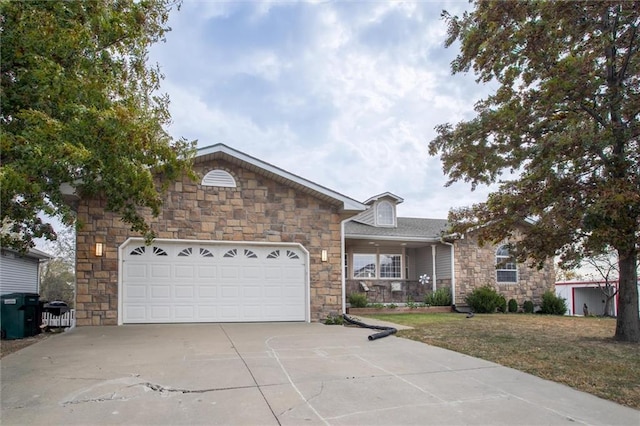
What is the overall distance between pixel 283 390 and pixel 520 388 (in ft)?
9.37

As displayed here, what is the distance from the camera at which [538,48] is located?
767 centimetres

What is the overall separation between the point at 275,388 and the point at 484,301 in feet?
45.0

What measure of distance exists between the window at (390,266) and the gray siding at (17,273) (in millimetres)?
13343

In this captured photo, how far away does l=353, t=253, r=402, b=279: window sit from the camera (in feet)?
60.7

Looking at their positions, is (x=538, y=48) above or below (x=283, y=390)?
above

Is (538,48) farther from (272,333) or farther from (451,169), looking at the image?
(272,333)

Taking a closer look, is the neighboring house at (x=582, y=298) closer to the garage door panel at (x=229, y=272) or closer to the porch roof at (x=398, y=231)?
the porch roof at (x=398, y=231)

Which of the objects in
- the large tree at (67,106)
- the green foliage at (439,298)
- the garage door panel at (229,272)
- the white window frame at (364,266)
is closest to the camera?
the large tree at (67,106)

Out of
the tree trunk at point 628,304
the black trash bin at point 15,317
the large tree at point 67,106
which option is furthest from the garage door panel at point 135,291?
the tree trunk at point 628,304

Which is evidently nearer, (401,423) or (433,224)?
(401,423)

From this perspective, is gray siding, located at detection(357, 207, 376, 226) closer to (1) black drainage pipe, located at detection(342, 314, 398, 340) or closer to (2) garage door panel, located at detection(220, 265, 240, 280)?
(1) black drainage pipe, located at detection(342, 314, 398, 340)

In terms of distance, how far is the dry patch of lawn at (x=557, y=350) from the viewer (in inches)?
219

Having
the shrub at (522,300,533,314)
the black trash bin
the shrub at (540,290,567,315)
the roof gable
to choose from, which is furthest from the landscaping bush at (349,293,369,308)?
the black trash bin

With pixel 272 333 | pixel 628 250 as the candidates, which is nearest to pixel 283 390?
pixel 272 333
